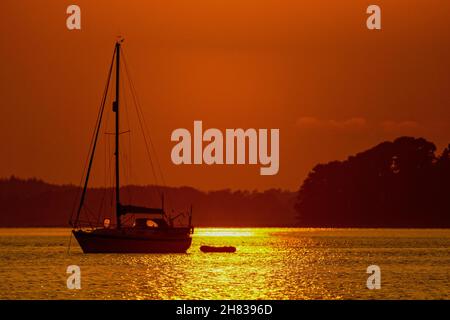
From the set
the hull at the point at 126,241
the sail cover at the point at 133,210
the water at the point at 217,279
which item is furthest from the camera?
the sail cover at the point at 133,210

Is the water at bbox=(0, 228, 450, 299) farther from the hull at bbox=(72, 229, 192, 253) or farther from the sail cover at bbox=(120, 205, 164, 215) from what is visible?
the sail cover at bbox=(120, 205, 164, 215)

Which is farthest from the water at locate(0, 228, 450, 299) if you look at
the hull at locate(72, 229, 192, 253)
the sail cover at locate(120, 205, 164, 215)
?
the sail cover at locate(120, 205, 164, 215)

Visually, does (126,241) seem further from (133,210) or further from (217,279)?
(217,279)

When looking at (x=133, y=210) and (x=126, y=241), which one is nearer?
(x=126, y=241)

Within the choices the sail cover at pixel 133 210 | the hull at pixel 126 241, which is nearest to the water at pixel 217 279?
the hull at pixel 126 241

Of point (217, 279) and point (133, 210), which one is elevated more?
point (133, 210)

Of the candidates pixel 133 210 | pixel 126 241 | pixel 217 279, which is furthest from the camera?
pixel 133 210

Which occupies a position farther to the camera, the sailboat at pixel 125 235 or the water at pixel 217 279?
the sailboat at pixel 125 235

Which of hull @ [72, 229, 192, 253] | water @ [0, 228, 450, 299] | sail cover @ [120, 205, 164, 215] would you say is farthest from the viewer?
sail cover @ [120, 205, 164, 215]

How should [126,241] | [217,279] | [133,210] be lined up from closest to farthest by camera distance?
[217,279], [126,241], [133,210]

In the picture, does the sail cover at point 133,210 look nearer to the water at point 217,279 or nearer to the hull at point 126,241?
the hull at point 126,241
